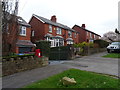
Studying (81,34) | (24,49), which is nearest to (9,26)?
(24,49)

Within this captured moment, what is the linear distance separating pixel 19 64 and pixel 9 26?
2542mm

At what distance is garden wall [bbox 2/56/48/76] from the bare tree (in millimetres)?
791

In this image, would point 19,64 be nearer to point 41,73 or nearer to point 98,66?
point 41,73

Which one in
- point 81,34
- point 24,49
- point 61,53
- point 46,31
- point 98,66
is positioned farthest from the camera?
point 81,34

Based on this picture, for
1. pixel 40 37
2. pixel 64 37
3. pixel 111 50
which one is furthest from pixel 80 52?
pixel 64 37

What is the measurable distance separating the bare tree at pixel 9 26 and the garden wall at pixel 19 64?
2.59 feet

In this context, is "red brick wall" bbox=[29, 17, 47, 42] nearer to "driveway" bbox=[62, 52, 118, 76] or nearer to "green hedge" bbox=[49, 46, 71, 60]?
"green hedge" bbox=[49, 46, 71, 60]

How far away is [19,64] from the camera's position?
7.75 m

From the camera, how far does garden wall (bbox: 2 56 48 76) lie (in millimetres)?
6953

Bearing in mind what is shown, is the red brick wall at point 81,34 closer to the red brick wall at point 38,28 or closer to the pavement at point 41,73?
the red brick wall at point 38,28

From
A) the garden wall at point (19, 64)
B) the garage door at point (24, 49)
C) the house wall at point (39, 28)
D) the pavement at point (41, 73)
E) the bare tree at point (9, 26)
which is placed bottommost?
the pavement at point (41, 73)

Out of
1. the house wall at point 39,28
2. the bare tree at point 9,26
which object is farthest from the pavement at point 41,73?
the house wall at point 39,28

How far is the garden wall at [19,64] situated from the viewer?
6953mm

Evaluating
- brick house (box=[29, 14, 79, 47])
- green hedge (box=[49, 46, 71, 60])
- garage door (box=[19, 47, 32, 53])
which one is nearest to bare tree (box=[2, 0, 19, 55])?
green hedge (box=[49, 46, 71, 60])
